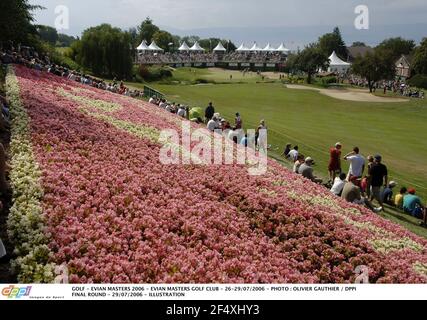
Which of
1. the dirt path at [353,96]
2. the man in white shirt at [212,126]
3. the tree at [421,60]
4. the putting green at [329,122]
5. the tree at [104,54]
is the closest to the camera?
the man in white shirt at [212,126]

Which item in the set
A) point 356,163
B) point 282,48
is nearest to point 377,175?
point 356,163

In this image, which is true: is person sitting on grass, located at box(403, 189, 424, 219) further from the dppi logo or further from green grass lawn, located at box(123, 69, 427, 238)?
the dppi logo

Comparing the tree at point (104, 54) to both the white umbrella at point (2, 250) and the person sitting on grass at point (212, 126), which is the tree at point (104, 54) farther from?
the white umbrella at point (2, 250)

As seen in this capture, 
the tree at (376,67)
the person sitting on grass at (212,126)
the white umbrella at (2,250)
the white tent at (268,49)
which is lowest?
the white umbrella at (2,250)

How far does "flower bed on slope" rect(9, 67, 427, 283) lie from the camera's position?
26.1 feet

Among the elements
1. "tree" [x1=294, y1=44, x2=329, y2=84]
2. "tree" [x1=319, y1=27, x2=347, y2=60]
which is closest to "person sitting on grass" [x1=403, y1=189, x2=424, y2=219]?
"tree" [x1=294, y1=44, x2=329, y2=84]

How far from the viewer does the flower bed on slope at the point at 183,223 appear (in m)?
7.96

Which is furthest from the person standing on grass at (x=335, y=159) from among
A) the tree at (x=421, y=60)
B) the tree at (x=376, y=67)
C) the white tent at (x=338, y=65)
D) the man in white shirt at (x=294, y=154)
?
the white tent at (x=338, y=65)

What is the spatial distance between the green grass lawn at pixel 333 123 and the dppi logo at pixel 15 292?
45.5ft

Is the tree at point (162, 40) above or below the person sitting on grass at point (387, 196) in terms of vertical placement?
above

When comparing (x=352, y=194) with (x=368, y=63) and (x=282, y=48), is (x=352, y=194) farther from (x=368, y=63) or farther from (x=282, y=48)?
(x=282, y=48)

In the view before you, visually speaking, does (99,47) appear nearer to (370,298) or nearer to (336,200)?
(336,200)

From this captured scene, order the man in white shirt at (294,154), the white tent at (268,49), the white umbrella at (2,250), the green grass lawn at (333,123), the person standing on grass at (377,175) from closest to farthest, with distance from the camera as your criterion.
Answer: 1. the white umbrella at (2,250)
2. the person standing on grass at (377,175)
3. the man in white shirt at (294,154)
4. the green grass lawn at (333,123)
5. the white tent at (268,49)

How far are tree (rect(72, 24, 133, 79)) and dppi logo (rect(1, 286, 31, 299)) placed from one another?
67.0m
